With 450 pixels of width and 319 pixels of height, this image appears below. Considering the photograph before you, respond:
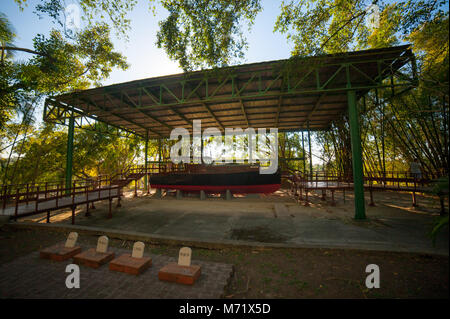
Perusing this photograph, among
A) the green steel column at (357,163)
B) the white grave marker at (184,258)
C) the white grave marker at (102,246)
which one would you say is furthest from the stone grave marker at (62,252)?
the green steel column at (357,163)

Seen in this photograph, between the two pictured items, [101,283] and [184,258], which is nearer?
[101,283]

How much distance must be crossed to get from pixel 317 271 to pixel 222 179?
911 cm

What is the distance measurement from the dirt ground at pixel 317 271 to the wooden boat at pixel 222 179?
24.8ft

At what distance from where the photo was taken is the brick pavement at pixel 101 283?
97.9 inches

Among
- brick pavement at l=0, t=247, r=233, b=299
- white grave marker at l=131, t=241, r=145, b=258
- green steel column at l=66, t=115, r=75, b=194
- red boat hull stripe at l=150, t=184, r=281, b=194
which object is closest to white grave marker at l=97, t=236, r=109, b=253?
brick pavement at l=0, t=247, r=233, b=299

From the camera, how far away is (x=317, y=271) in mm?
3152

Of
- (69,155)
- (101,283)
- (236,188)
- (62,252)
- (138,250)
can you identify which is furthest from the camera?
(236,188)

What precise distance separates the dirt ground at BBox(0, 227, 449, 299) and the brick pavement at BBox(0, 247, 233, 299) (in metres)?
0.35

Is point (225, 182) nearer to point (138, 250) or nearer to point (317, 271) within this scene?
point (138, 250)

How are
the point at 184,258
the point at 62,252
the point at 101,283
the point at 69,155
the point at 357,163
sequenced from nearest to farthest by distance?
the point at 101,283, the point at 184,258, the point at 62,252, the point at 357,163, the point at 69,155

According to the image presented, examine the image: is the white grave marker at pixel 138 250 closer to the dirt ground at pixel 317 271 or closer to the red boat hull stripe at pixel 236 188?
the dirt ground at pixel 317 271

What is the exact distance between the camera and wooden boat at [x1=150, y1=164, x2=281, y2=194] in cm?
1148

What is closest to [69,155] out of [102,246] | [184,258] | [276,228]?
[102,246]
